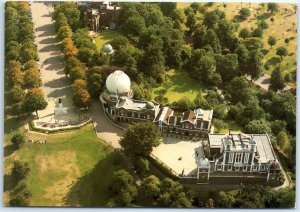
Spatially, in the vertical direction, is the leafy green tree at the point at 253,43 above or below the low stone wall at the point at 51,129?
above

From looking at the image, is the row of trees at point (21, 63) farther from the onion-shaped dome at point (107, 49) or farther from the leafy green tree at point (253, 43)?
the leafy green tree at point (253, 43)

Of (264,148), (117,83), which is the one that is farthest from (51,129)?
(264,148)

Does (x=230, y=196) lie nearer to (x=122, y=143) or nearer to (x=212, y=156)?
(x=212, y=156)

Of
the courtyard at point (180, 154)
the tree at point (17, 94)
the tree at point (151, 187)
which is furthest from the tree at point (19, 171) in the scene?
the courtyard at point (180, 154)

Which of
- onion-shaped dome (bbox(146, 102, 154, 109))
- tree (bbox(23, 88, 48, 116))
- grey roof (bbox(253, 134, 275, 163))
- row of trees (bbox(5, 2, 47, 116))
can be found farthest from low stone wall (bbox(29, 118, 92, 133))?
grey roof (bbox(253, 134, 275, 163))

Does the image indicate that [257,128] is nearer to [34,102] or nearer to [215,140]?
[215,140]

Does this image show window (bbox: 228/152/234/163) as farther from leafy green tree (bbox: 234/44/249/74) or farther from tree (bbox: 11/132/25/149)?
tree (bbox: 11/132/25/149)
